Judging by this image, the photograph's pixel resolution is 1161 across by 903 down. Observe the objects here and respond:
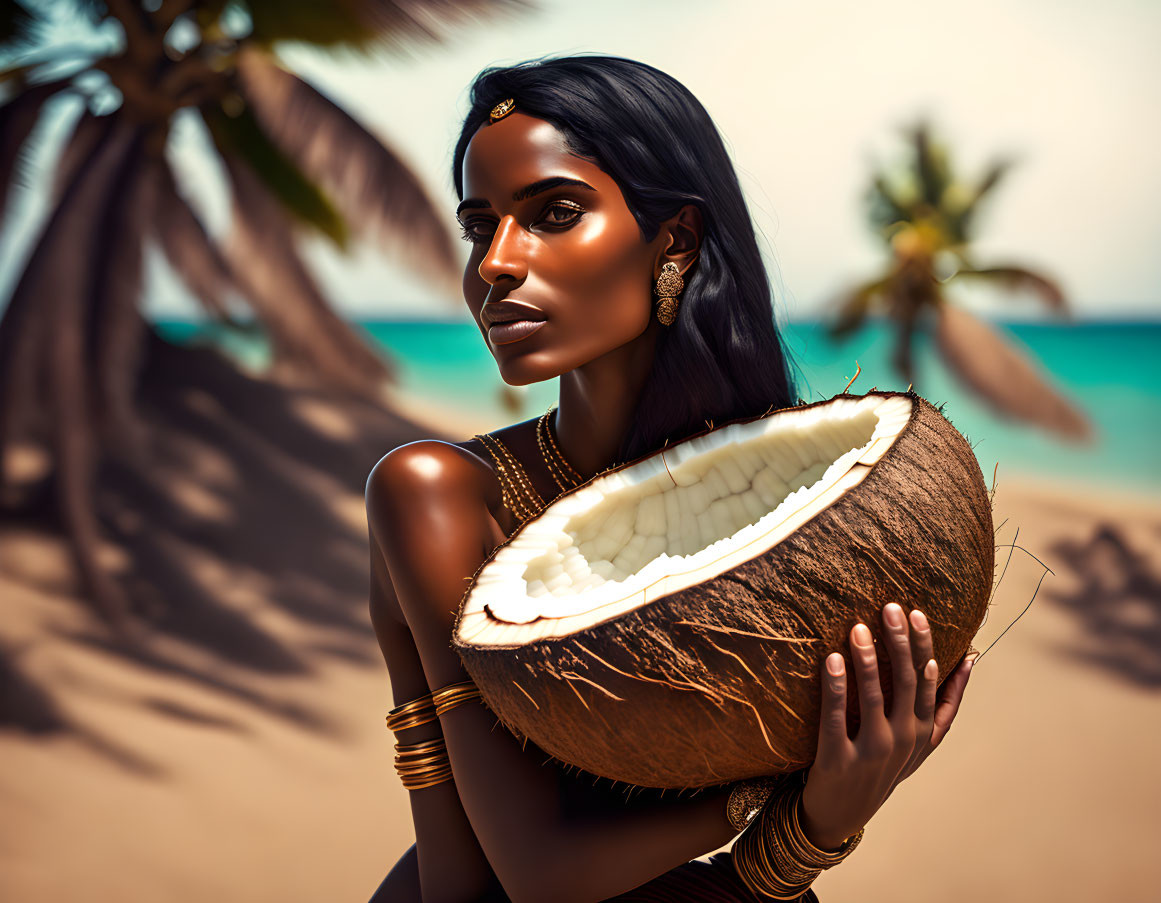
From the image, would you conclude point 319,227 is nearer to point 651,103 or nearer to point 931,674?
point 651,103

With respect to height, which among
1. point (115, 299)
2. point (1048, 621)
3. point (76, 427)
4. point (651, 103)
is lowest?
point (1048, 621)

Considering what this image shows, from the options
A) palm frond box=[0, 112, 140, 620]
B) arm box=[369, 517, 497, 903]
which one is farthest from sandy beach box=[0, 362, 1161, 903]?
arm box=[369, 517, 497, 903]

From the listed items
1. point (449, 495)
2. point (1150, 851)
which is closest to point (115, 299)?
point (449, 495)

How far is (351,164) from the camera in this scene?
7.52 meters

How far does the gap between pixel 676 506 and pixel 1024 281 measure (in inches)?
483

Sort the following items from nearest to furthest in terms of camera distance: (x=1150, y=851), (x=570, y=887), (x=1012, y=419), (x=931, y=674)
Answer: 1. (x=931, y=674)
2. (x=570, y=887)
3. (x=1150, y=851)
4. (x=1012, y=419)

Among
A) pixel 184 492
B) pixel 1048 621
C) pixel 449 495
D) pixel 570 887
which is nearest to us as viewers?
pixel 570 887

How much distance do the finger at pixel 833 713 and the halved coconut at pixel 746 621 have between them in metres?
0.01

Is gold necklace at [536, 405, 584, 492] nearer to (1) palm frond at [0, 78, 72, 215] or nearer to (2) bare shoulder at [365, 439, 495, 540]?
(2) bare shoulder at [365, 439, 495, 540]

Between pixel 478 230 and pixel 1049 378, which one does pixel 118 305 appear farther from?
pixel 1049 378

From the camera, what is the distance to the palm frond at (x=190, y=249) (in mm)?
8136

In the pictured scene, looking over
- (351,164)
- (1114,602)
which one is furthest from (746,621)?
(1114,602)

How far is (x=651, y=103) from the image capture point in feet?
4.70

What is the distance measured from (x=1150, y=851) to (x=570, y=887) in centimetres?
564
